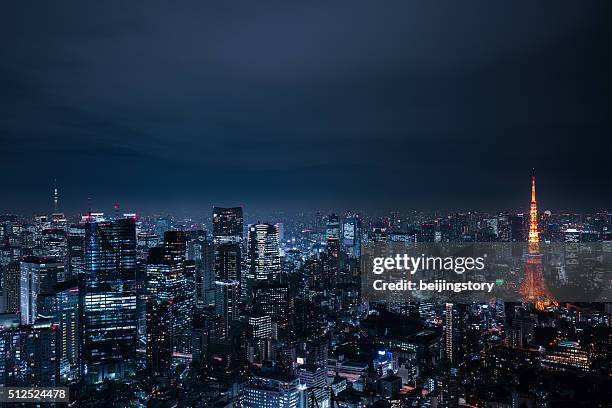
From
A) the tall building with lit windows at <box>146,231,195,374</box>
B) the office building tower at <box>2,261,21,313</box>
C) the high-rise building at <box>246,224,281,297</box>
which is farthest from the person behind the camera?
the high-rise building at <box>246,224,281,297</box>

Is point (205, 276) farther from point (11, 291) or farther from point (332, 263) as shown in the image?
point (11, 291)

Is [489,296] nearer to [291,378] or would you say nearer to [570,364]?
[570,364]

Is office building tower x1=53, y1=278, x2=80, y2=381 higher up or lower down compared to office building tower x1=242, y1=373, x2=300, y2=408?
higher up

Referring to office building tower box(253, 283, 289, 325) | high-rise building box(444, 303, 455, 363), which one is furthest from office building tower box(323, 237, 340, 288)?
high-rise building box(444, 303, 455, 363)

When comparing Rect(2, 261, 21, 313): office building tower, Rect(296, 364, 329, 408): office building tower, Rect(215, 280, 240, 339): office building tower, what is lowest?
Rect(296, 364, 329, 408): office building tower

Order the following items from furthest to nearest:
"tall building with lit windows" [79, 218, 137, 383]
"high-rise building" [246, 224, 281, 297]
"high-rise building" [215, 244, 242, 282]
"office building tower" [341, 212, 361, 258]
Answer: "high-rise building" [246, 224, 281, 297], "high-rise building" [215, 244, 242, 282], "office building tower" [341, 212, 361, 258], "tall building with lit windows" [79, 218, 137, 383]

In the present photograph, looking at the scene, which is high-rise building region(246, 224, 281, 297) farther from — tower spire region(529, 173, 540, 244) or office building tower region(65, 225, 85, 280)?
tower spire region(529, 173, 540, 244)
